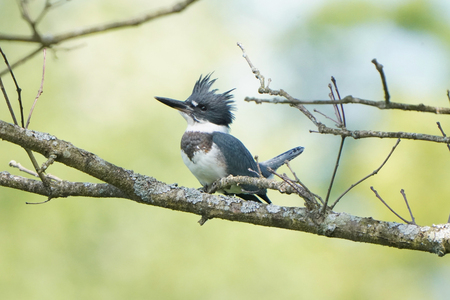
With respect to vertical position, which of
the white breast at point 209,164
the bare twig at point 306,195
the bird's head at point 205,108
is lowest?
the bare twig at point 306,195

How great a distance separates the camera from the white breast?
2.54 meters

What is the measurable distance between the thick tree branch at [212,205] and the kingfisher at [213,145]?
630 mm

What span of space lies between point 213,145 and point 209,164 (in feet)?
0.43

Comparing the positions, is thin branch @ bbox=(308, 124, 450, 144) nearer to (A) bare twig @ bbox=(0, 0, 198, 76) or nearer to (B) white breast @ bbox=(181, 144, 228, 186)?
(A) bare twig @ bbox=(0, 0, 198, 76)

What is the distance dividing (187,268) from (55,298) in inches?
54.5

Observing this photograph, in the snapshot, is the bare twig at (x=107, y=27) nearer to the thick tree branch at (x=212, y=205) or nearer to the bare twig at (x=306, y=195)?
the thick tree branch at (x=212, y=205)

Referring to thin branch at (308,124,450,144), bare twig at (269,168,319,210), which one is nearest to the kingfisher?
bare twig at (269,168,319,210)

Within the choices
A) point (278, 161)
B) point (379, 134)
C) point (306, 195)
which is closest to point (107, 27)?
point (379, 134)

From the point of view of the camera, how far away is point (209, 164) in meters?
2.54

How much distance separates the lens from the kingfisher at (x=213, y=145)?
8.37ft

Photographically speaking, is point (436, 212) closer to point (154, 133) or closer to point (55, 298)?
point (154, 133)

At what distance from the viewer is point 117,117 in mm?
4926

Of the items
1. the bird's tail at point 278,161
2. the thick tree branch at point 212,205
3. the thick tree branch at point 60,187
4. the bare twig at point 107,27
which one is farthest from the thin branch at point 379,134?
the bird's tail at point 278,161

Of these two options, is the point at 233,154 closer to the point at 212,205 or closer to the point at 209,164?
the point at 209,164
